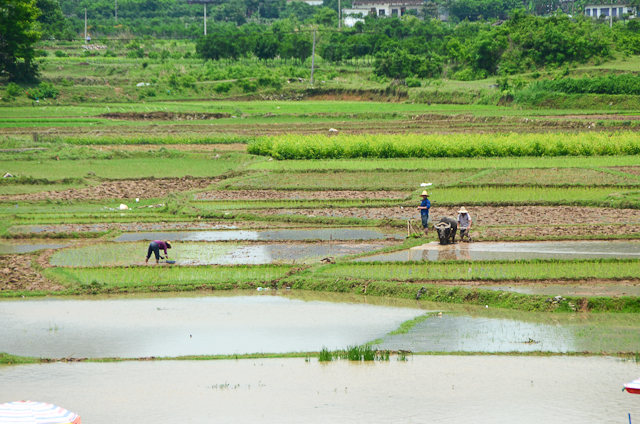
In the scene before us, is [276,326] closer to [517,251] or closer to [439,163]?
[517,251]

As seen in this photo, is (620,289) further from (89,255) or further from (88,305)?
(89,255)

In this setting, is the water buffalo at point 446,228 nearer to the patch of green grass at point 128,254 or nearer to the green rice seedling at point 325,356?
the patch of green grass at point 128,254

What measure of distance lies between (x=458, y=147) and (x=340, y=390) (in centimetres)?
1760

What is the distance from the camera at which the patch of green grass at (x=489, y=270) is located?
11195 mm

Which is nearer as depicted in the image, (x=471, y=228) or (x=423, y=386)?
(x=423, y=386)

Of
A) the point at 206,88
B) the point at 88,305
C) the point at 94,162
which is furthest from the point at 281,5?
the point at 88,305

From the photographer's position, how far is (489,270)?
11.6m

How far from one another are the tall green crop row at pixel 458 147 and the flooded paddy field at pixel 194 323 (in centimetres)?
1330

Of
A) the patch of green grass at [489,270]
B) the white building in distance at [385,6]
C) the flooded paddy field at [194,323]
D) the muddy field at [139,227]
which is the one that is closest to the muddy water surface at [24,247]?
the muddy field at [139,227]

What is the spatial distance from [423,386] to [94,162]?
19.0 meters

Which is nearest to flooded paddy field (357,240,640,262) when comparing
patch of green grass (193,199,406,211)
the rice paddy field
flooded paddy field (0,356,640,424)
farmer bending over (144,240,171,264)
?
the rice paddy field

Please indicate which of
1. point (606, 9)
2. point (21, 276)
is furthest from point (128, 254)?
point (606, 9)

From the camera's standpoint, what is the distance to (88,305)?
10664mm

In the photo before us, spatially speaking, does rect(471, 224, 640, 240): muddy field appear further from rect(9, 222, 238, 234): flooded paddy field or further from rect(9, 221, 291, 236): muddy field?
rect(9, 222, 238, 234): flooded paddy field
